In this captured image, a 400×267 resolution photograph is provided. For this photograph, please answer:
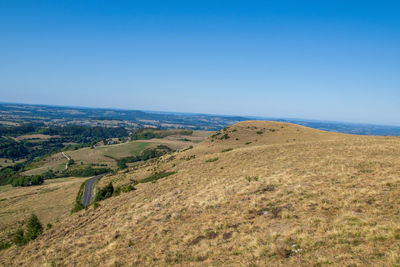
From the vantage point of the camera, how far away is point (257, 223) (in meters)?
13.3

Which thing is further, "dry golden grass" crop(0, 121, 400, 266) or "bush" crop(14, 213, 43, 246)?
"bush" crop(14, 213, 43, 246)

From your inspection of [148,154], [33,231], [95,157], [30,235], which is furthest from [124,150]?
[30,235]

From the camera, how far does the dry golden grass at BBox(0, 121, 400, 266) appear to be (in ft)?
32.0

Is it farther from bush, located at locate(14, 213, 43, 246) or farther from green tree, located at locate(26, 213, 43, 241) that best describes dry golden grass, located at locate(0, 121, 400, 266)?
green tree, located at locate(26, 213, 43, 241)

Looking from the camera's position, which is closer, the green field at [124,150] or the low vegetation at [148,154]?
the low vegetation at [148,154]

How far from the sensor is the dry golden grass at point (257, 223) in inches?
384

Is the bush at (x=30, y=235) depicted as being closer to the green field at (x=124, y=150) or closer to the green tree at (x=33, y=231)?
the green tree at (x=33, y=231)

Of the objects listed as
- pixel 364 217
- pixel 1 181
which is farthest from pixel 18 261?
pixel 1 181

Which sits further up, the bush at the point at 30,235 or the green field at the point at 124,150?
the bush at the point at 30,235

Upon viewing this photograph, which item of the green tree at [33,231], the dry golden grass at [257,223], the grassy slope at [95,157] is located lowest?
the grassy slope at [95,157]

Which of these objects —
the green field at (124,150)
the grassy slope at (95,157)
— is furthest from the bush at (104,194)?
the green field at (124,150)

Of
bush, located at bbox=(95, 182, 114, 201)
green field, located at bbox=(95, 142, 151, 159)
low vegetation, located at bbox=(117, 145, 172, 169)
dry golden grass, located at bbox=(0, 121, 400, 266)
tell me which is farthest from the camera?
green field, located at bbox=(95, 142, 151, 159)

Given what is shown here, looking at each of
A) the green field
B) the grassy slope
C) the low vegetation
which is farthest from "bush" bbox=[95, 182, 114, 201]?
the green field

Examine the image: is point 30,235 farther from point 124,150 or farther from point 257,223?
point 124,150
